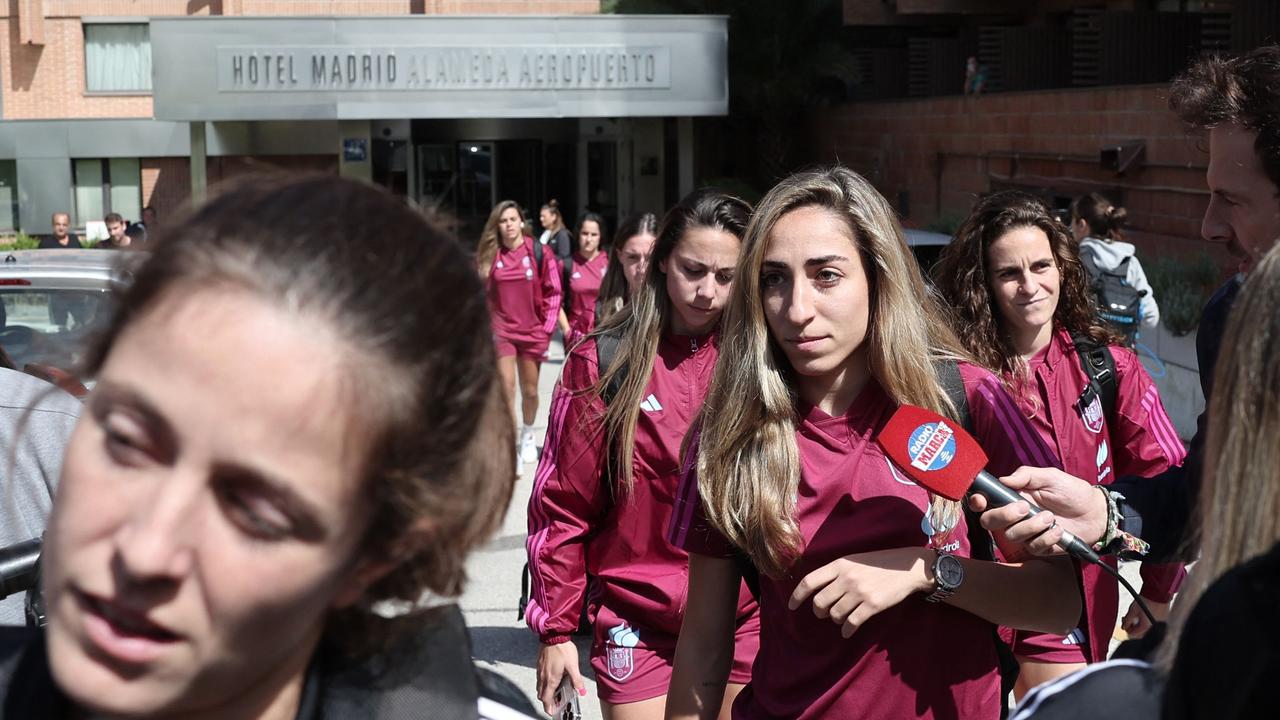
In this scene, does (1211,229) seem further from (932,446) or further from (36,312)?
(36,312)

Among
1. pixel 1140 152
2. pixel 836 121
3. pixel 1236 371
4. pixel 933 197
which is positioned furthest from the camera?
pixel 836 121

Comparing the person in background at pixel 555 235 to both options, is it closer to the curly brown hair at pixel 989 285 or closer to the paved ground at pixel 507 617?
the paved ground at pixel 507 617

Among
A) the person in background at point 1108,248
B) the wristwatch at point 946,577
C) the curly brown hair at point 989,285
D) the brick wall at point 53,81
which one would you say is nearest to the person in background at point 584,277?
the person in background at point 1108,248

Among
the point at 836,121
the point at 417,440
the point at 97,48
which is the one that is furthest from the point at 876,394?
the point at 97,48

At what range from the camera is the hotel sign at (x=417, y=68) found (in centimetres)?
2700

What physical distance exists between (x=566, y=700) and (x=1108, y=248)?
5.79 meters

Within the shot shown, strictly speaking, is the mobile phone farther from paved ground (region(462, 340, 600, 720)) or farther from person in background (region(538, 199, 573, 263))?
person in background (region(538, 199, 573, 263))

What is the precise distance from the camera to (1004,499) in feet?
8.09

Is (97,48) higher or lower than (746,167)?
higher

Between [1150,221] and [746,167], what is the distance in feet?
65.4

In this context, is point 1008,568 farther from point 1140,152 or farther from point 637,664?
point 1140,152

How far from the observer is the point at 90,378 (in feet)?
4.50

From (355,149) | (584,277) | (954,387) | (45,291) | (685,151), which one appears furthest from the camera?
(355,149)

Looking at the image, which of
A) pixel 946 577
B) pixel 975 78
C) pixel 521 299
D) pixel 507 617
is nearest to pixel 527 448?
pixel 521 299
